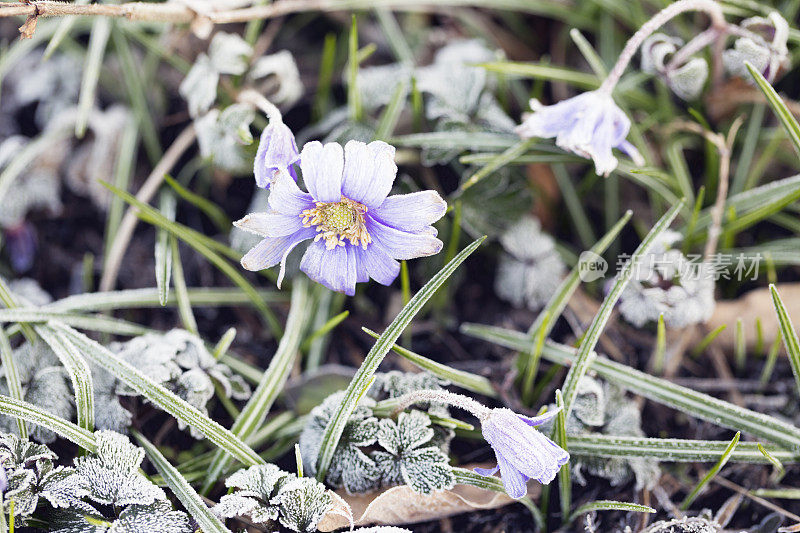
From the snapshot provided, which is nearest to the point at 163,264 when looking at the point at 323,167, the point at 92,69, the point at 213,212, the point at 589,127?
the point at 213,212

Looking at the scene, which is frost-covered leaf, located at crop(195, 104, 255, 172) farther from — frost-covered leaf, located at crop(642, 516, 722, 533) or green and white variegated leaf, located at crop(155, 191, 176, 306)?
frost-covered leaf, located at crop(642, 516, 722, 533)

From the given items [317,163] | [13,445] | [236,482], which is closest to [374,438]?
[236,482]

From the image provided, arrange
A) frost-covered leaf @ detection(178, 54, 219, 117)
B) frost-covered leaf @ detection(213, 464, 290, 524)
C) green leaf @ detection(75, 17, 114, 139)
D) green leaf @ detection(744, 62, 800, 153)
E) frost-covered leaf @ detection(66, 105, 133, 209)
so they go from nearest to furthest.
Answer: frost-covered leaf @ detection(213, 464, 290, 524)
green leaf @ detection(744, 62, 800, 153)
frost-covered leaf @ detection(178, 54, 219, 117)
green leaf @ detection(75, 17, 114, 139)
frost-covered leaf @ detection(66, 105, 133, 209)

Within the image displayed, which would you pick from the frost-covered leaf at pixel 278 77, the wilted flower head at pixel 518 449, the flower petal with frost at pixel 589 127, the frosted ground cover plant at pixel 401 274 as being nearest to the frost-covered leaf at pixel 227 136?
the frosted ground cover plant at pixel 401 274

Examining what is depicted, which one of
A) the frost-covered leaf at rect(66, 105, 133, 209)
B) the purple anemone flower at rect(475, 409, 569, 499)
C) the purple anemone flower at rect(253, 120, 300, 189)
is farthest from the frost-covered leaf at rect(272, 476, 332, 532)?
the frost-covered leaf at rect(66, 105, 133, 209)

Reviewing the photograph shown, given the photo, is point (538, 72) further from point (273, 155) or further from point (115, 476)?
point (115, 476)
